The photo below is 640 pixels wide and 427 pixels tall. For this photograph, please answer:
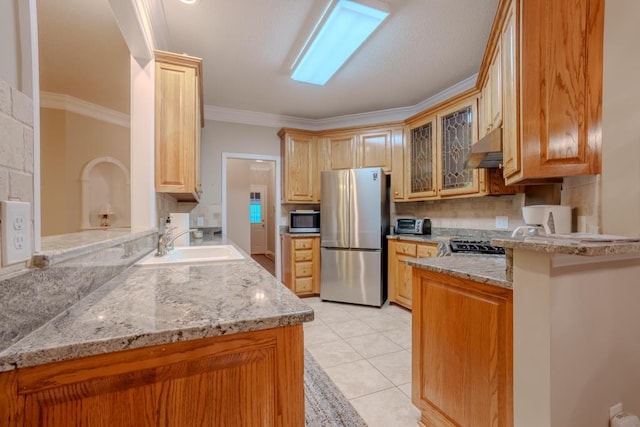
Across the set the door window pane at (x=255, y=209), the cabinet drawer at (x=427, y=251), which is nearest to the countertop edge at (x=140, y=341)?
the cabinet drawer at (x=427, y=251)

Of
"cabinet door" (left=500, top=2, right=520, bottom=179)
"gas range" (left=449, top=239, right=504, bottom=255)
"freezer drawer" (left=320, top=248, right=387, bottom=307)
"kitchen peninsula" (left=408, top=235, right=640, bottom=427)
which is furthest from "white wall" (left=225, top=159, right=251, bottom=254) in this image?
"kitchen peninsula" (left=408, top=235, right=640, bottom=427)

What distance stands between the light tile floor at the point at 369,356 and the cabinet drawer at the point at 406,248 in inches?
27.5

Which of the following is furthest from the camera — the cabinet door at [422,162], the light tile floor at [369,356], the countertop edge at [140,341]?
the cabinet door at [422,162]

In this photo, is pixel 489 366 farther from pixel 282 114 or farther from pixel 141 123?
pixel 282 114

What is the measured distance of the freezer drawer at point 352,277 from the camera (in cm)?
345

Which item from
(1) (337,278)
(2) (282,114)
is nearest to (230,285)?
(1) (337,278)

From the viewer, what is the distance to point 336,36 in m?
2.16

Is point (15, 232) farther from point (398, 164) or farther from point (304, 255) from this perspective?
point (398, 164)

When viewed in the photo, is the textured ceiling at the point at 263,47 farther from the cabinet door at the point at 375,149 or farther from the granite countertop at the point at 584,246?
the granite countertop at the point at 584,246

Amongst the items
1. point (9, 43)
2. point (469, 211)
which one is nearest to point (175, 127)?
point (9, 43)

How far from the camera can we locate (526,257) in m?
1.07

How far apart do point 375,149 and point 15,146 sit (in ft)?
11.9

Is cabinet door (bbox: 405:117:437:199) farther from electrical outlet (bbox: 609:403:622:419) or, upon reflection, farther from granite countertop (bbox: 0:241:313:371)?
granite countertop (bbox: 0:241:313:371)

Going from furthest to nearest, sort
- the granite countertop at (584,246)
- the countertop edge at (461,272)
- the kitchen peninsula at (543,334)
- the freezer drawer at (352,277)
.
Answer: the freezer drawer at (352,277) → the countertop edge at (461,272) → the kitchen peninsula at (543,334) → the granite countertop at (584,246)
